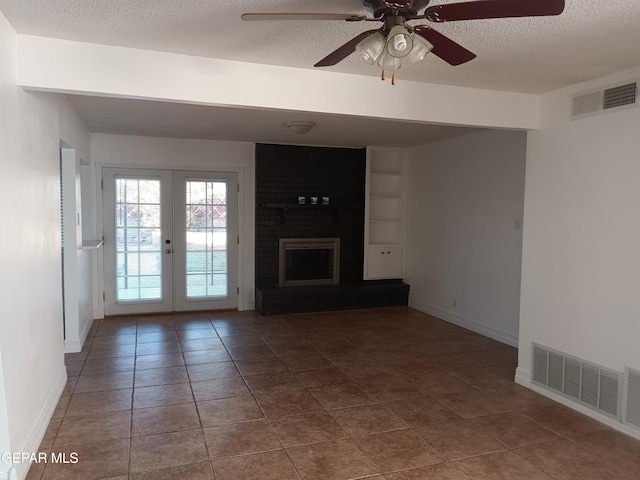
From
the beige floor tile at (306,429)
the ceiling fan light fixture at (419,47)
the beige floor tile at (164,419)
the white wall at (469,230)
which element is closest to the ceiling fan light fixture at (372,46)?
the ceiling fan light fixture at (419,47)

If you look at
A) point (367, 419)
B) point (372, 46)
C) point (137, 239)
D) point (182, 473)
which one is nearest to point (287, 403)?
point (367, 419)

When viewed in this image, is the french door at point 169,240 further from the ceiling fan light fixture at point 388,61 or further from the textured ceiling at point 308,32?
the ceiling fan light fixture at point 388,61

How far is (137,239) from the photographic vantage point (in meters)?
6.19

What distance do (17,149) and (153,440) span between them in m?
1.85

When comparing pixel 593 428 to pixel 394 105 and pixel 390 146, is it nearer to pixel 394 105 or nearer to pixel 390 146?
pixel 394 105

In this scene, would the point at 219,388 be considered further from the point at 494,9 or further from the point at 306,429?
the point at 494,9

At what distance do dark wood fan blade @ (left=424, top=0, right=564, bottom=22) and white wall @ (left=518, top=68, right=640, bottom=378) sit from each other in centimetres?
185

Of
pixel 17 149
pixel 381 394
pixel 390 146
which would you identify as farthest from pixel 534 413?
pixel 390 146

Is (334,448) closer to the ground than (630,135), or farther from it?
closer to the ground

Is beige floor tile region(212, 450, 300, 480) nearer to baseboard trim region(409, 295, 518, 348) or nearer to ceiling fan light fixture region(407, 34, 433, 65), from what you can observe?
ceiling fan light fixture region(407, 34, 433, 65)

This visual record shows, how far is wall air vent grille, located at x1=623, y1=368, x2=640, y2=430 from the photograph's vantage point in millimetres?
3049

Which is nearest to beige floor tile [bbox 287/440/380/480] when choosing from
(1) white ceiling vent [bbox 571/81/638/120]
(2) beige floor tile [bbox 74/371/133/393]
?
(2) beige floor tile [bbox 74/371/133/393]

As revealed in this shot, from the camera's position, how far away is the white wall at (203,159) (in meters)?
5.98

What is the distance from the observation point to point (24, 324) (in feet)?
8.62
